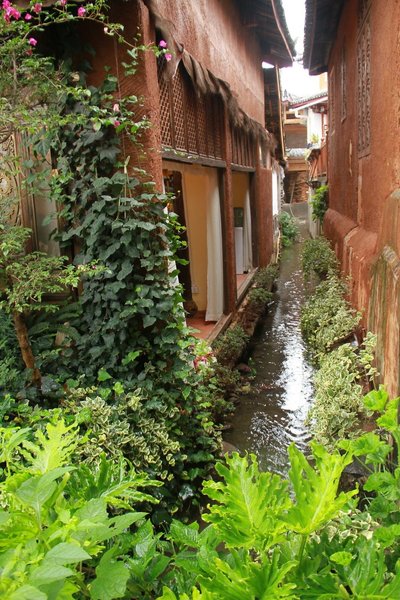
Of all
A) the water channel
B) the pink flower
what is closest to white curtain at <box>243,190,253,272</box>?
the water channel

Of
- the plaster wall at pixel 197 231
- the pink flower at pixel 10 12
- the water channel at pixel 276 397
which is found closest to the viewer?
the pink flower at pixel 10 12

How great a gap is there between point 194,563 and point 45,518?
47cm

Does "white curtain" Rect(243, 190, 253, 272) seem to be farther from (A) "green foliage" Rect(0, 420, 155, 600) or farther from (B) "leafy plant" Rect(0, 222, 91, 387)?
(A) "green foliage" Rect(0, 420, 155, 600)

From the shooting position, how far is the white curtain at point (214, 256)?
25.4 ft

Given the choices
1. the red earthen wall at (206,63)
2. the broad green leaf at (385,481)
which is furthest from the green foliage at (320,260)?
the broad green leaf at (385,481)

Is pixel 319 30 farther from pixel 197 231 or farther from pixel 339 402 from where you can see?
pixel 339 402

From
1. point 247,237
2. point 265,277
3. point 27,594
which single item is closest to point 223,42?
point 247,237

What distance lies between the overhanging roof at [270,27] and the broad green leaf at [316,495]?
9.18m

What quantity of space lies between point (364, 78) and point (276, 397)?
171 inches

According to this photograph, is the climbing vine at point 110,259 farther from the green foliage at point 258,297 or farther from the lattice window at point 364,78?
the green foliage at point 258,297

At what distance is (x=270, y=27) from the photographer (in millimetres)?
11211

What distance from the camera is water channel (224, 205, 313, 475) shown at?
18.0ft

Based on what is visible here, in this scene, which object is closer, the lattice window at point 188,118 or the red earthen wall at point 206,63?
the red earthen wall at point 206,63

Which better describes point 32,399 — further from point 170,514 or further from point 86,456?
point 170,514
